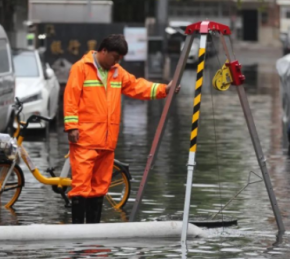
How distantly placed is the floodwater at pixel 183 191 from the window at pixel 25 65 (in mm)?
1159

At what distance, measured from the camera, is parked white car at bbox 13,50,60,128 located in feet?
66.4

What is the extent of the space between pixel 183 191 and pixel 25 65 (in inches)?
355

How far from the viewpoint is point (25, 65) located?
21766 millimetres

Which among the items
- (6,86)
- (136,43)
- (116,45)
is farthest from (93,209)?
(136,43)

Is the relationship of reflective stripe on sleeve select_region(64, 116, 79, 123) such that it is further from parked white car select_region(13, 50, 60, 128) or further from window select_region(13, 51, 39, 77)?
window select_region(13, 51, 39, 77)

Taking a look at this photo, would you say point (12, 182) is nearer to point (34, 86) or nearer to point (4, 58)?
point (4, 58)

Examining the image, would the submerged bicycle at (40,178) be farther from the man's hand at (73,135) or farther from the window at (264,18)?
the window at (264,18)

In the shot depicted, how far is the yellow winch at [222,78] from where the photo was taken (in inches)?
401

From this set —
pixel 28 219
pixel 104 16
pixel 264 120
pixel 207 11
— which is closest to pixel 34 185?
pixel 28 219

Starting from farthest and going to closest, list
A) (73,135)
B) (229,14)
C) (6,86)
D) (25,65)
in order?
(229,14), (25,65), (6,86), (73,135)

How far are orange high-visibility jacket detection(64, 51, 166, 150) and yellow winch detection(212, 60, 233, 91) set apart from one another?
85 cm

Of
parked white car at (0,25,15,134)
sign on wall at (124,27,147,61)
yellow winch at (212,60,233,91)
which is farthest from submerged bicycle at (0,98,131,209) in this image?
sign on wall at (124,27,147,61)

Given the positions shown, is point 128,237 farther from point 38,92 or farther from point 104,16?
point 104,16

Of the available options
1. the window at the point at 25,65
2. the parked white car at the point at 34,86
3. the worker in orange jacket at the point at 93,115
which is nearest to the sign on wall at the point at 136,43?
the parked white car at the point at 34,86
